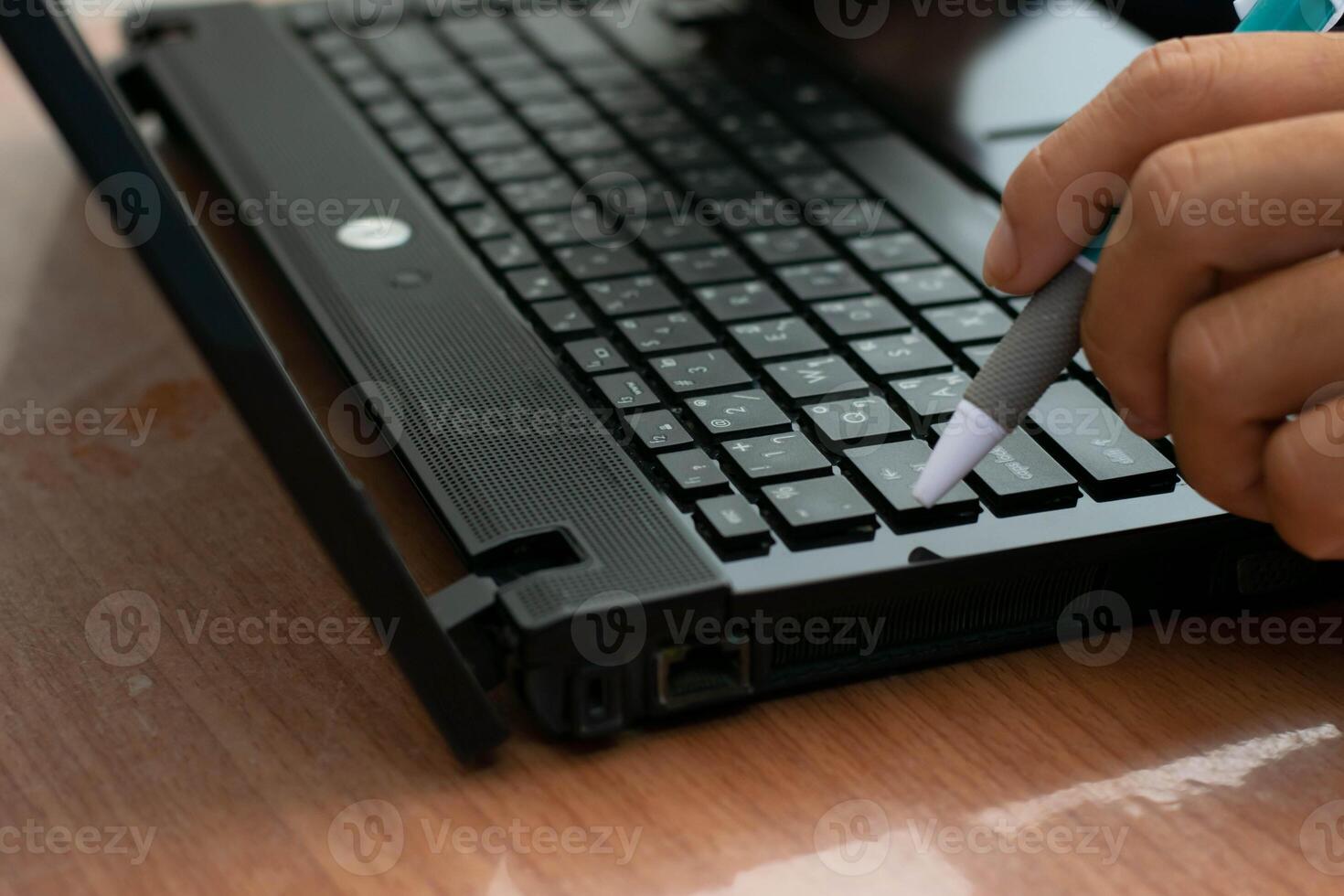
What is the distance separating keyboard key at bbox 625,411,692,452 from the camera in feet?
1.36

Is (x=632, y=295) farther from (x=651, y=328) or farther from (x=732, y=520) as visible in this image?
(x=732, y=520)

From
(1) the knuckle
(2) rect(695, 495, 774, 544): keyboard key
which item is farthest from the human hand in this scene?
(2) rect(695, 495, 774, 544): keyboard key

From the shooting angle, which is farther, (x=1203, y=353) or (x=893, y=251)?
(x=893, y=251)

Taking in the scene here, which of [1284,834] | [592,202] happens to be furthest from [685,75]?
[1284,834]

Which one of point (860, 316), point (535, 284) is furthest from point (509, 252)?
point (860, 316)

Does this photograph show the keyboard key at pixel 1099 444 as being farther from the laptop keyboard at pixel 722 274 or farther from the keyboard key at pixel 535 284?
the keyboard key at pixel 535 284

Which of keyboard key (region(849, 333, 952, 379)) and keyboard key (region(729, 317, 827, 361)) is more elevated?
keyboard key (region(729, 317, 827, 361))

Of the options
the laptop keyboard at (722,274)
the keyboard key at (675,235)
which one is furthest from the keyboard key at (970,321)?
the keyboard key at (675,235)

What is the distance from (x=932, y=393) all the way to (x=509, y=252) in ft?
0.59

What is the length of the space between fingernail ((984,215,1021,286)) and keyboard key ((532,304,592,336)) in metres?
0.15

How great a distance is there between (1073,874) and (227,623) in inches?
9.8

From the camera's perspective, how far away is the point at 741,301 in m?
0.51

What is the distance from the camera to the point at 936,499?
0.39 m

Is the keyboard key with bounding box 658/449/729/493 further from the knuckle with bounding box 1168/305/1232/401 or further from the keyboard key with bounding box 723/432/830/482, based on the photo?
the knuckle with bounding box 1168/305/1232/401
